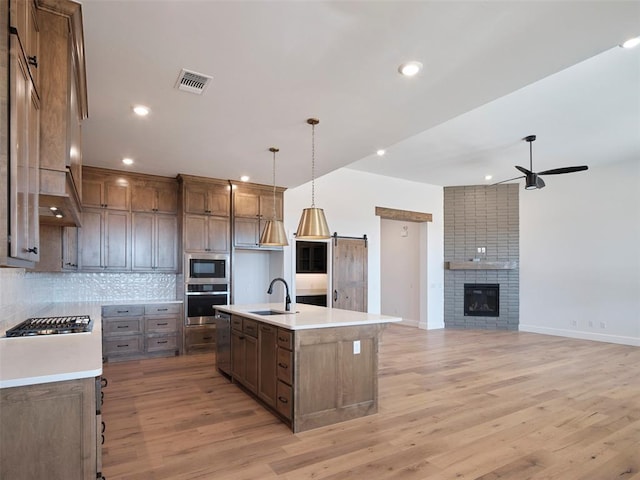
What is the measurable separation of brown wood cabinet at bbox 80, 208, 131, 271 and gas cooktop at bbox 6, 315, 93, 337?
8.22 feet

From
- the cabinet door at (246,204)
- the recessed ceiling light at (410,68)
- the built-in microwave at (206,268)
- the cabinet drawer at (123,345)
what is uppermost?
the recessed ceiling light at (410,68)

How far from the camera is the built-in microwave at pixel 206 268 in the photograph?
605 centimetres

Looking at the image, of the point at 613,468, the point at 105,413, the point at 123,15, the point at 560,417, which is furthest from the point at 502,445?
the point at 123,15

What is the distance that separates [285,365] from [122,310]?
3.39 meters

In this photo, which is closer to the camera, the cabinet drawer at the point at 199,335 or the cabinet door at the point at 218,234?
the cabinet drawer at the point at 199,335

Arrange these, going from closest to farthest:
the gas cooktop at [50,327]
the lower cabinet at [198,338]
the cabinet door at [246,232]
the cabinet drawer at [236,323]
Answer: the gas cooktop at [50,327], the cabinet drawer at [236,323], the lower cabinet at [198,338], the cabinet door at [246,232]

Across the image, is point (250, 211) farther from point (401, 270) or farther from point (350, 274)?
point (401, 270)

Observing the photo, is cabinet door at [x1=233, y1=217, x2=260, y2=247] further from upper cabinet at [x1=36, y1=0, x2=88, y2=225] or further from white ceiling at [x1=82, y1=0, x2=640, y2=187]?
upper cabinet at [x1=36, y1=0, x2=88, y2=225]

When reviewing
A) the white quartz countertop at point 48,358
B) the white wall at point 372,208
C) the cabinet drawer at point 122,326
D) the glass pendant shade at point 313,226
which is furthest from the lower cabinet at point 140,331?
the glass pendant shade at point 313,226

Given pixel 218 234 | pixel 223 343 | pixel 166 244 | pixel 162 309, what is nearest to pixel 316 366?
pixel 223 343

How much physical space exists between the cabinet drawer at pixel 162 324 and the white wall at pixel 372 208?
2.09m

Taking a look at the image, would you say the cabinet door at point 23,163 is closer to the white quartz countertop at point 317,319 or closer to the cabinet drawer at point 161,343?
the white quartz countertop at point 317,319

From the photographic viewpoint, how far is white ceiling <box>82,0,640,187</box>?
7.40 feet

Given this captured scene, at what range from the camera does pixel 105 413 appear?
364 centimetres
